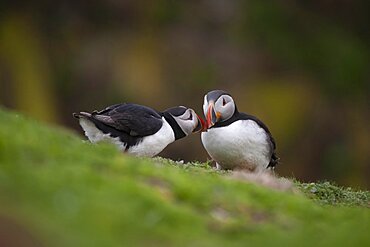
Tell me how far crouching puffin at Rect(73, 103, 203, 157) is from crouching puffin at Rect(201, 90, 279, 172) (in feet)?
2.16

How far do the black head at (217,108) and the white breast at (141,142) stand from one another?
77 centimetres

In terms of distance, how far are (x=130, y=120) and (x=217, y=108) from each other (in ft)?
4.57

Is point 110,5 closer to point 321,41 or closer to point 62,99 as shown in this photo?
point 62,99

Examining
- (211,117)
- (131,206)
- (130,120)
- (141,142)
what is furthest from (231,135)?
(131,206)

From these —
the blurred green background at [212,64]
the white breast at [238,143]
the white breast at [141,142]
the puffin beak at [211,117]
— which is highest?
the blurred green background at [212,64]

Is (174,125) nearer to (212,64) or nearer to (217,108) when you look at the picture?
(217,108)

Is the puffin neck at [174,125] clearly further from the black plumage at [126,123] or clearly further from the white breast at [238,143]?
the black plumage at [126,123]

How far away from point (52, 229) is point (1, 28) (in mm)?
24487

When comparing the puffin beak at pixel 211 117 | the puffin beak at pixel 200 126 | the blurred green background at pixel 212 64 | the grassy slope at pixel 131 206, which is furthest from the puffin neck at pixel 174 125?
the blurred green background at pixel 212 64

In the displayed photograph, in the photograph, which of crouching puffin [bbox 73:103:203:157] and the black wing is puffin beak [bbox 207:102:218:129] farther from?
the black wing

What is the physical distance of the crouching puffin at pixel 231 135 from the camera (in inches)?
540

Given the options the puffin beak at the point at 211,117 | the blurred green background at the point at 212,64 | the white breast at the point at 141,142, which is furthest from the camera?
the blurred green background at the point at 212,64

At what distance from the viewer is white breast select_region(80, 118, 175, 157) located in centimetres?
1302

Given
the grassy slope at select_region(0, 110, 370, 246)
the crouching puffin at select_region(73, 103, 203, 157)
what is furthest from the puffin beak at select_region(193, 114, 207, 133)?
the grassy slope at select_region(0, 110, 370, 246)
